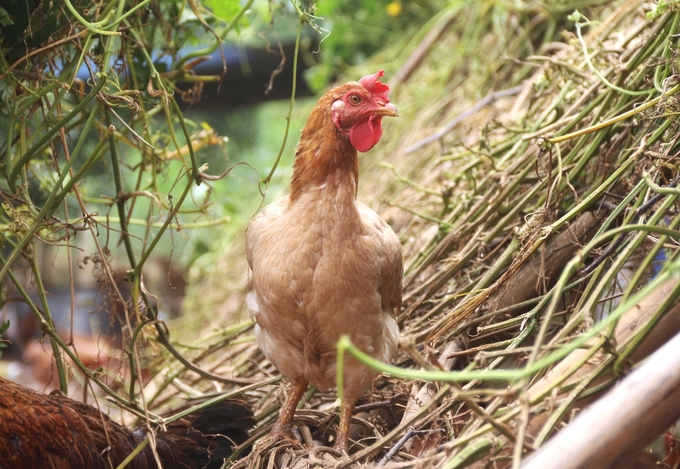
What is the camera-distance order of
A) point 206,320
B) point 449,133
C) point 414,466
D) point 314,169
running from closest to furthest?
point 414,466, point 314,169, point 449,133, point 206,320

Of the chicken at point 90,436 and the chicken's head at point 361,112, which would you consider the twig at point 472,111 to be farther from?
the chicken at point 90,436

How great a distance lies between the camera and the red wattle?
160 centimetres

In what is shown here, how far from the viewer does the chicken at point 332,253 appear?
158 centimetres

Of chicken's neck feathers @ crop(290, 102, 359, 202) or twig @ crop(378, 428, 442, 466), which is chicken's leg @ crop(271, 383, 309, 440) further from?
chicken's neck feathers @ crop(290, 102, 359, 202)

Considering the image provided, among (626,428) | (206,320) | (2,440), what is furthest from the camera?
(206,320)

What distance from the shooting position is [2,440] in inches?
60.6

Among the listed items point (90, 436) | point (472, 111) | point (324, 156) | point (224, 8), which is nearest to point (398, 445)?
point (324, 156)

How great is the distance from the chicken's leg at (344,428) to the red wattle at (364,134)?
77cm

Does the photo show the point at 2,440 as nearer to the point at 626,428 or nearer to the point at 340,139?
the point at 340,139

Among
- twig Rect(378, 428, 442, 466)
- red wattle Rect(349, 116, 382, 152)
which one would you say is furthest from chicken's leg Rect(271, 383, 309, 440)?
red wattle Rect(349, 116, 382, 152)

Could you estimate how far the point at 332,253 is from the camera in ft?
5.16

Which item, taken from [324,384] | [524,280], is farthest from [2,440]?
[524,280]

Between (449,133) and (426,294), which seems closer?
(426,294)

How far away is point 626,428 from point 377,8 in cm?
396
